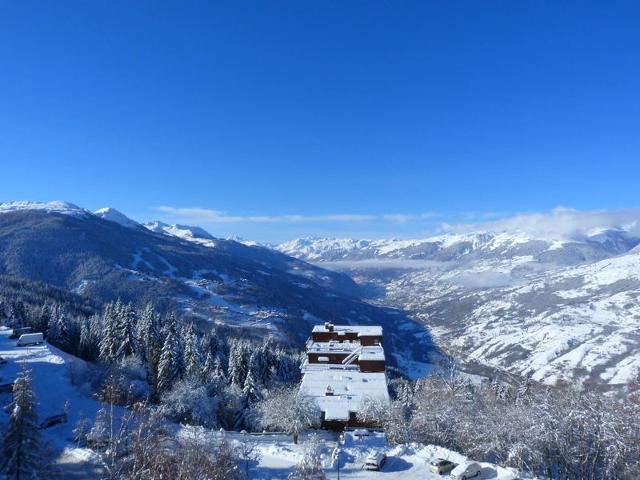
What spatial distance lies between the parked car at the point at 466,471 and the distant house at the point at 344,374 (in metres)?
26.6

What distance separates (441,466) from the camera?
41.2 metres

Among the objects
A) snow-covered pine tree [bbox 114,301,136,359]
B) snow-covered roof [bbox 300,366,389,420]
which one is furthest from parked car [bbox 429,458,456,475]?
snow-covered pine tree [bbox 114,301,136,359]

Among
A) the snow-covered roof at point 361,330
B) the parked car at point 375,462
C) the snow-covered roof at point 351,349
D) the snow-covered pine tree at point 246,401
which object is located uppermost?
the snow-covered roof at point 361,330

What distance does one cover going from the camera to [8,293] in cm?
15575

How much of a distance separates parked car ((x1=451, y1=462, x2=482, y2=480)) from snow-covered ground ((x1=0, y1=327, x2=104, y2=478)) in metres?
30.1

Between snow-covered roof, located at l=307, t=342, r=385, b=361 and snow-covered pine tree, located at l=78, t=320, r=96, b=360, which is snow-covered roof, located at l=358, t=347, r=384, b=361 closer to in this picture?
snow-covered roof, located at l=307, t=342, r=385, b=361

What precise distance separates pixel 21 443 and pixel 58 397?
29.7 m

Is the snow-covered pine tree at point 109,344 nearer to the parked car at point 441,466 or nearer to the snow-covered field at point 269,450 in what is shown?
the snow-covered field at point 269,450

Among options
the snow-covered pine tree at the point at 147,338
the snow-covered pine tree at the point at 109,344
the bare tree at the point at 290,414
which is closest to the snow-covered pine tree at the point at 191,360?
the snow-covered pine tree at the point at 147,338

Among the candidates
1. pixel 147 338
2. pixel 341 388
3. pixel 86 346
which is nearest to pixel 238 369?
pixel 147 338

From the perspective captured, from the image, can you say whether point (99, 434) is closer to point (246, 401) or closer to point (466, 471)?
point (466, 471)

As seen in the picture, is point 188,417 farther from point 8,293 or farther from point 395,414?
point 8,293

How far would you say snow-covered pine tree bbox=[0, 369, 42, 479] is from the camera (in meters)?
33.4

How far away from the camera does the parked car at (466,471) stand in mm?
39062
